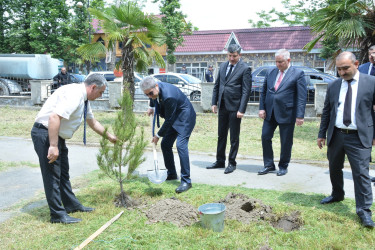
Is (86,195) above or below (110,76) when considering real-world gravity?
below

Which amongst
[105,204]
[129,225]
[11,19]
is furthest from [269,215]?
[11,19]

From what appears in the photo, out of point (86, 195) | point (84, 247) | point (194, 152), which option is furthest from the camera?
point (194, 152)

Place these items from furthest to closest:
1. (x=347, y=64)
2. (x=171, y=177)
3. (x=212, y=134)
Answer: (x=212, y=134), (x=171, y=177), (x=347, y=64)

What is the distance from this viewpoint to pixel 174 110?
5766mm

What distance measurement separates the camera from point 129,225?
14.7ft

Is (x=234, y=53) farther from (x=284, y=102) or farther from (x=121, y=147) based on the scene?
(x=121, y=147)

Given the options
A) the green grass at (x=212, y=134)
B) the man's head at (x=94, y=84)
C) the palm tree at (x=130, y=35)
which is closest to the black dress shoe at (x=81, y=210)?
the man's head at (x=94, y=84)

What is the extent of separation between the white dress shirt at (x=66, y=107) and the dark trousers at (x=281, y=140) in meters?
3.42

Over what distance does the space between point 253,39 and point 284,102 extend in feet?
91.4

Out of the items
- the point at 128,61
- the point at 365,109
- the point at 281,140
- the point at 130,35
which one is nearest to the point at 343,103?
the point at 365,109

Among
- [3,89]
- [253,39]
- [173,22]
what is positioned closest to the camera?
[3,89]

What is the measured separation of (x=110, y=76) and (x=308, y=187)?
1699cm

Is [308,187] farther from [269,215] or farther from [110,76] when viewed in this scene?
[110,76]

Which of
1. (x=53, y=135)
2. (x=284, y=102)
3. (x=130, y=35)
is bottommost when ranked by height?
(x=53, y=135)
